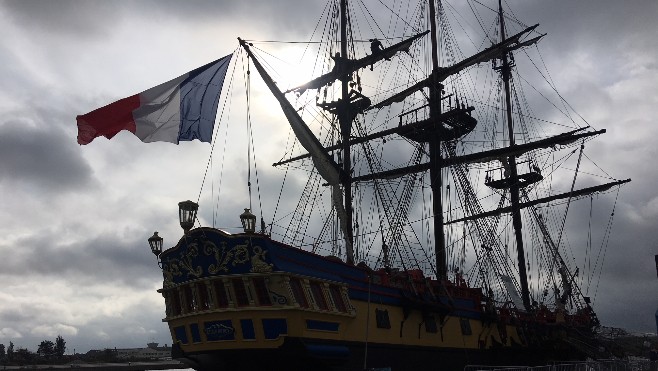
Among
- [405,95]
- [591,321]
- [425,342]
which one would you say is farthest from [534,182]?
[425,342]

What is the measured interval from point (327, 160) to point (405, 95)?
572 inches

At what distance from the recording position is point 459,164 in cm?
3003

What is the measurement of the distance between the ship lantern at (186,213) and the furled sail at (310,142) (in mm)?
5252

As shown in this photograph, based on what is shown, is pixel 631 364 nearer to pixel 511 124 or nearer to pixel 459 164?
pixel 459 164

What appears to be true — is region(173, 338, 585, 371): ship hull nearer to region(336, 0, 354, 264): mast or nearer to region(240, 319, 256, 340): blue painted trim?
region(240, 319, 256, 340): blue painted trim

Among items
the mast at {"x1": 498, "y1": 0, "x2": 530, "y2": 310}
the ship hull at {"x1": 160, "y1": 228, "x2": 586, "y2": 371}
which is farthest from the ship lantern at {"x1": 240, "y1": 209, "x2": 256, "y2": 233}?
the mast at {"x1": 498, "y1": 0, "x2": 530, "y2": 310}

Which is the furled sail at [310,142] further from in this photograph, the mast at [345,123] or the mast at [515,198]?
the mast at [515,198]

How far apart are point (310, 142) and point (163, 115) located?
5795 millimetres

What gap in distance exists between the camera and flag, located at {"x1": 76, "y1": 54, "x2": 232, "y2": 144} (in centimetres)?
1578

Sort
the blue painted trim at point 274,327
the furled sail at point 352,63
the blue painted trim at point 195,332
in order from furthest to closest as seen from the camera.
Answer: the furled sail at point 352,63, the blue painted trim at point 195,332, the blue painted trim at point 274,327

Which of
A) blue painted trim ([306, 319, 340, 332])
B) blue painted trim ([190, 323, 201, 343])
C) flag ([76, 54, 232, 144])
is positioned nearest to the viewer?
blue painted trim ([306, 319, 340, 332])

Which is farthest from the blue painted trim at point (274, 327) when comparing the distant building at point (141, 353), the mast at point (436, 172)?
the distant building at point (141, 353)

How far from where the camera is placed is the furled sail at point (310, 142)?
19188 mm

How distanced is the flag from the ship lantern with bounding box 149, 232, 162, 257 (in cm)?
326
